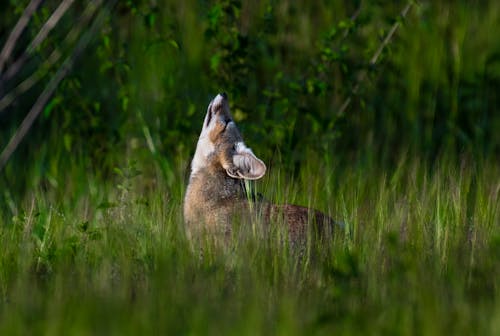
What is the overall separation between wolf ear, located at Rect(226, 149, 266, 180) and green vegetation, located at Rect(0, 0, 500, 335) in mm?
316

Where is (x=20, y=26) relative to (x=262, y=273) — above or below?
above

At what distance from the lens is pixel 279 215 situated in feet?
16.0

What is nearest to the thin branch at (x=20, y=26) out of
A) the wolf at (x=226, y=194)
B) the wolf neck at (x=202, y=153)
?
the wolf at (x=226, y=194)

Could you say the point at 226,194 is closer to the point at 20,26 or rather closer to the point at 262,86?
the point at 20,26

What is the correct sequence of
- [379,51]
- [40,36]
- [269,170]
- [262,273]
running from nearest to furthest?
[40,36], [262,273], [269,170], [379,51]

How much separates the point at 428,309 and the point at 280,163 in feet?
10.5

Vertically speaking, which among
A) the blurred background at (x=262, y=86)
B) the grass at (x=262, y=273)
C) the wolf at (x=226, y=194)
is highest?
the blurred background at (x=262, y=86)

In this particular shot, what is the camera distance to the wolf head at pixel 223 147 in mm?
5562

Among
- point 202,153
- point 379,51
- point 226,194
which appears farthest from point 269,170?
point 379,51

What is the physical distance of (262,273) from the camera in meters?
4.37

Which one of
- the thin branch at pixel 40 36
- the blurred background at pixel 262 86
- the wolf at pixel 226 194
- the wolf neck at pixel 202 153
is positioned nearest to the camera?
the thin branch at pixel 40 36

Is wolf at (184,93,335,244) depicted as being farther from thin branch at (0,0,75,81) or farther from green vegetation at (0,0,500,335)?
thin branch at (0,0,75,81)

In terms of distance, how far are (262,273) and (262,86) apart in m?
4.14

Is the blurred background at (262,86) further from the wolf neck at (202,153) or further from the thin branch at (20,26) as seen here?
the thin branch at (20,26)
